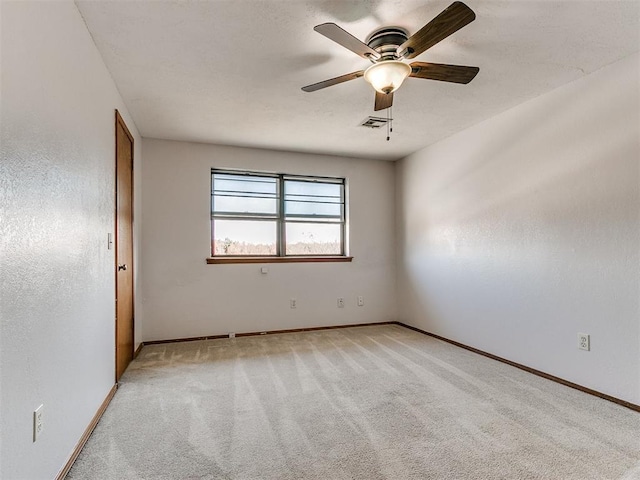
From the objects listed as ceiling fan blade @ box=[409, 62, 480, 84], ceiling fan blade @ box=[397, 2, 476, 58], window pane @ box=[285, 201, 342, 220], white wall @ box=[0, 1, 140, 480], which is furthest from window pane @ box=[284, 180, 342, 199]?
ceiling fan blade @ box=[397, 2, 476, 58]

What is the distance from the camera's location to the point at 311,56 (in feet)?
7.56

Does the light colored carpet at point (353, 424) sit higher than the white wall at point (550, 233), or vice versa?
the white wall at point (550, 233)

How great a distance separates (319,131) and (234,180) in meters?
1.31

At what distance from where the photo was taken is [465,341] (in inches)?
148

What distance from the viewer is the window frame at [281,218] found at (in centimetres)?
433

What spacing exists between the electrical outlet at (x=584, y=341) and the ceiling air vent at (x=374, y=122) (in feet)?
7.99

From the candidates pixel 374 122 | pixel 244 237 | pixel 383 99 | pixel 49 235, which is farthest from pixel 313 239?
pixel 49 235

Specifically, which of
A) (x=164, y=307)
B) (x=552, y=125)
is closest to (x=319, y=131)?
(x=552, y=125)

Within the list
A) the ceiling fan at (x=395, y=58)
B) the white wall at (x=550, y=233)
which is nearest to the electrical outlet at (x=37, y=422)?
the ceiling fan at (x=395, y=58)

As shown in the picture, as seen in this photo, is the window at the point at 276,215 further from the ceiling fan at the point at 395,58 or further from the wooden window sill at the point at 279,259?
the ceiling fan at the point at 395,58

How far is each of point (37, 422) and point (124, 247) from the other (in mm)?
1876

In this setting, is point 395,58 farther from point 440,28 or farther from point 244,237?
point 244,237

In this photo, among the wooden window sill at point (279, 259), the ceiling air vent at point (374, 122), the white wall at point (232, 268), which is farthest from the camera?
the wooden window sill at point (279, 259)

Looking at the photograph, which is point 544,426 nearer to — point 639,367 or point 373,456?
point 639,367
